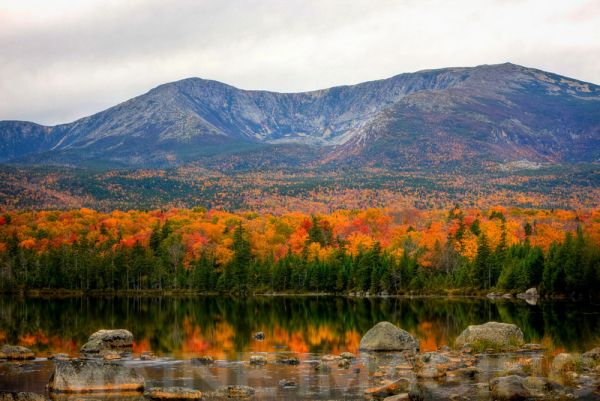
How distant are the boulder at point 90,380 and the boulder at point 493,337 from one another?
22621mm

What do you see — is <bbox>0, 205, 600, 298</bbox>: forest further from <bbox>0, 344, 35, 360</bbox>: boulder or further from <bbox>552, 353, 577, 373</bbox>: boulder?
<bbox>0, 344, 35, 360</bbox>: boulder

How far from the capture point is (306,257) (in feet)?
440

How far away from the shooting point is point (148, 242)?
472ft

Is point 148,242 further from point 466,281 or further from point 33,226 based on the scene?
point 466,281

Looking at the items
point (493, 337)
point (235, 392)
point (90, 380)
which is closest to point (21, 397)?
point (90, 380)

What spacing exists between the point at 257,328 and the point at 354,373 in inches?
1104

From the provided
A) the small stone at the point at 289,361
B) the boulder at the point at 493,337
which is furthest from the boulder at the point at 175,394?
the boulder at the point at 493,337

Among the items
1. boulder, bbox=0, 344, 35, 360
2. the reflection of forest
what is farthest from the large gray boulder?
boulder, bbox=0, 344, 35, 360

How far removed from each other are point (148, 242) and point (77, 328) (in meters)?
78.7

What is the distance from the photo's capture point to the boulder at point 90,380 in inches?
1328

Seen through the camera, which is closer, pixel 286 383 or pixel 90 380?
pixel 90 380

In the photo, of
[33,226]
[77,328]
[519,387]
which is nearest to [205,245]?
[33,226]

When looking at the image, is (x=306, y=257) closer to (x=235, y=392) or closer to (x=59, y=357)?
(x=59, y=357)

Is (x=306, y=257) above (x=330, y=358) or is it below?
below
